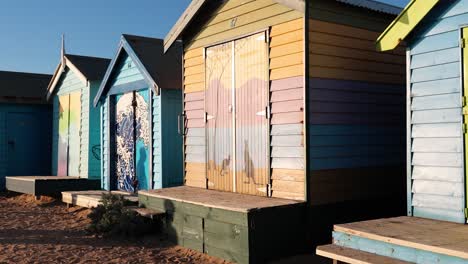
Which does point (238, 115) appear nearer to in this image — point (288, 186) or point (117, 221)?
point (288, 186)

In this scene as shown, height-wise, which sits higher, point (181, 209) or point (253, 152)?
point (253, 152)

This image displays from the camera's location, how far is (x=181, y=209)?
7.86 meters

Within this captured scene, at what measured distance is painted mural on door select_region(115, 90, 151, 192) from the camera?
11.5 metres

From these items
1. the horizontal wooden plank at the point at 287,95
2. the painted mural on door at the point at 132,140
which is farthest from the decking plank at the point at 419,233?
the painted mural on door at the point at 132,140

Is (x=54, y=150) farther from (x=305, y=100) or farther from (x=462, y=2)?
(x=462, y=2)

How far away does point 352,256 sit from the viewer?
202 inches

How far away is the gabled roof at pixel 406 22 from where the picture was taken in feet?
19.1

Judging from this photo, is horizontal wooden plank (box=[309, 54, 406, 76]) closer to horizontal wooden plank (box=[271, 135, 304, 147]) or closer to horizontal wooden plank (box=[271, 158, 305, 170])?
horizontal wooden plank (box=[271, 135, 304, 147])

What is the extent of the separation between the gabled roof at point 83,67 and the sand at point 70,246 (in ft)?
14.2

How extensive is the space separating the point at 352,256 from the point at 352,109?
2.91m

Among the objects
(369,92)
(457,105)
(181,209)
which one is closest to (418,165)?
(457,105)

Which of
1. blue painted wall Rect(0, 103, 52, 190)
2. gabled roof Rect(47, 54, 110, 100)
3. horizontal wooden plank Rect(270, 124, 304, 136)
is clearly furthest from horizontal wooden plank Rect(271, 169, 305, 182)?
blue painted wall Rect(0, 103, 52, 190)

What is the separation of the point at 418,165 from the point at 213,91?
3.91 m

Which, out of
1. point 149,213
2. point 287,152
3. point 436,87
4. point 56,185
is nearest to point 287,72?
point 287,152
